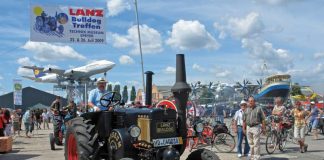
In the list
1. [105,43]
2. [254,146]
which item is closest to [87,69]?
[105,43]

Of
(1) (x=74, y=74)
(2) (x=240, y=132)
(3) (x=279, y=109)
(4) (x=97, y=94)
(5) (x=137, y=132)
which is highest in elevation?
(1) (x=74, y=74)

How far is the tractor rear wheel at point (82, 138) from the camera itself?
647cm

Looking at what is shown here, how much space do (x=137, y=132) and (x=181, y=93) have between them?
Answer: 1.21 m

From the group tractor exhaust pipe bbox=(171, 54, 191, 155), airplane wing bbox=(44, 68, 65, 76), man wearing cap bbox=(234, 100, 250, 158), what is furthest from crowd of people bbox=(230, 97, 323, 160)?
airplane wing bbox=(44, 68, 65, 76)

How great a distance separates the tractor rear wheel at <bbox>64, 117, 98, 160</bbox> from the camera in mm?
6473

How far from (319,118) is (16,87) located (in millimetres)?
19468

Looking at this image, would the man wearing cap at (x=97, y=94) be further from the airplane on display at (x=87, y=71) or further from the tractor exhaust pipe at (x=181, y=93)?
the airplane on display at (x=87, y=71)

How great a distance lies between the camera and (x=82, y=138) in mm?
6641

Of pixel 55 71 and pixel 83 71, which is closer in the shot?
pixel 55 71

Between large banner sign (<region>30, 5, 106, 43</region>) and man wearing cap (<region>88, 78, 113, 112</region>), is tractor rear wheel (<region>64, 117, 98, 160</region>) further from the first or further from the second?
large banner sign (<region>30, 5, 106, 43</region>)

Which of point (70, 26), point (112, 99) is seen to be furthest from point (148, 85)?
point (70, 26)

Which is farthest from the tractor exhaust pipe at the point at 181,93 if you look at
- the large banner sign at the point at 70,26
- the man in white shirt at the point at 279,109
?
the large banner sign at the point at 70,26

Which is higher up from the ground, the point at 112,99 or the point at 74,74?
the point at 74,74

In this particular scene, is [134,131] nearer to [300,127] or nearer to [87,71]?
[300,127]
